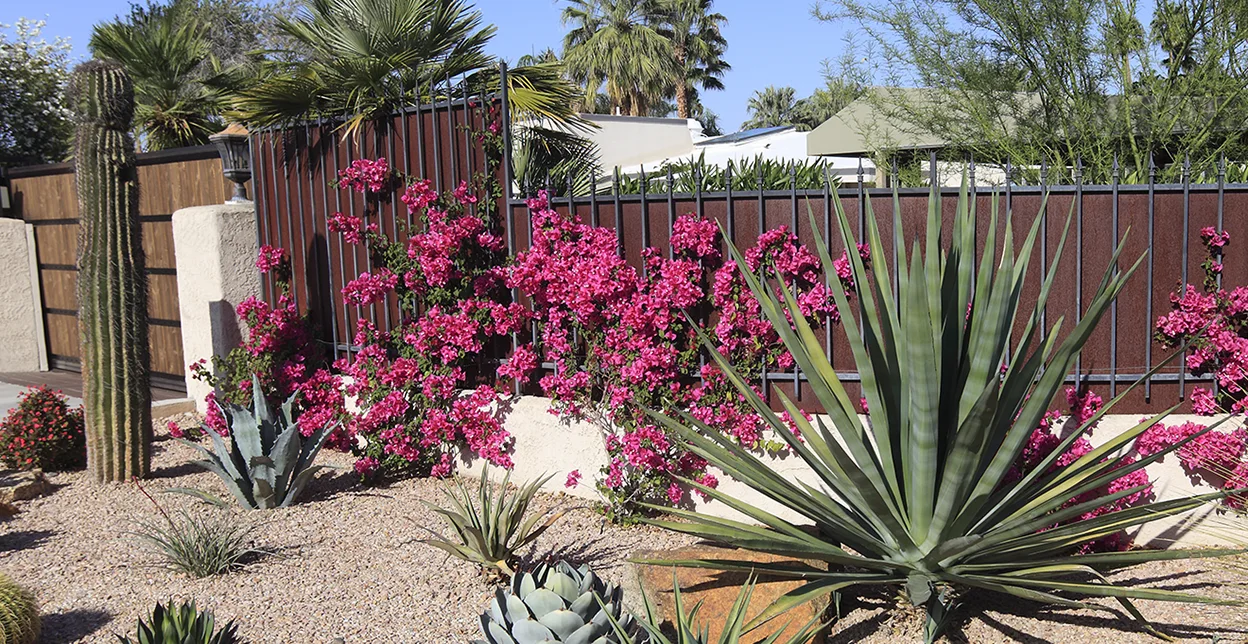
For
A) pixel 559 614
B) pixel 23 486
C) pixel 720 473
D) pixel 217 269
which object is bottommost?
pixel 23 486

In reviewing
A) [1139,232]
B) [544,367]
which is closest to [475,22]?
[544,367]

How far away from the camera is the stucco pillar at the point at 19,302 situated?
11.7 metres

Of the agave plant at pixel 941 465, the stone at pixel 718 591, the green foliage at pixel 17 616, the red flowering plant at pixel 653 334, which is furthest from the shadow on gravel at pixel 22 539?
the agave plant at pixel 941 465

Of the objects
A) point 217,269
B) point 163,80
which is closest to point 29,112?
point 163,80

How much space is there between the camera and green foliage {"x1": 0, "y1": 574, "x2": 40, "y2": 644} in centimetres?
381

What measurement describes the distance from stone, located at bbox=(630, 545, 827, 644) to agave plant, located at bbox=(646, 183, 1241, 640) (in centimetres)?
13

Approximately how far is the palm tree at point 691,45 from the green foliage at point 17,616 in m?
25.8

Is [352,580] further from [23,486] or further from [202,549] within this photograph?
[23,486]

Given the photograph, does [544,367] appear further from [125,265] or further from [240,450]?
[125,265]

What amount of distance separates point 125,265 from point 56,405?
133 cm

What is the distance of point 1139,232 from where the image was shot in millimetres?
4844

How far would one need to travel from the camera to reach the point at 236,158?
8.10 meters

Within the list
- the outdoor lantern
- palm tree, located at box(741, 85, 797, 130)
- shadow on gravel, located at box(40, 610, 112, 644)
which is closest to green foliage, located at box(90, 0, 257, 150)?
the outdoor lantern

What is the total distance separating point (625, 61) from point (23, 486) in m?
22.8
